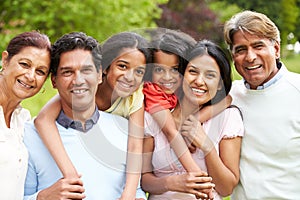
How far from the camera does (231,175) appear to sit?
278 cm

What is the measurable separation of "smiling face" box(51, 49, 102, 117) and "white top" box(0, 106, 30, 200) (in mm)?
315

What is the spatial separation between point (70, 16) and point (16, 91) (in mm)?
10556

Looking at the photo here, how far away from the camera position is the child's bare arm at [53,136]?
252 cm

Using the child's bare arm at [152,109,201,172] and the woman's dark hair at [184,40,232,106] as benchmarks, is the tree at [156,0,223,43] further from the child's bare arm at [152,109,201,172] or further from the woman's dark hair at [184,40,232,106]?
the child's bare arm at [152,109,201,172]

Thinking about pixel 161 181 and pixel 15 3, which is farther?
pixel 15 3

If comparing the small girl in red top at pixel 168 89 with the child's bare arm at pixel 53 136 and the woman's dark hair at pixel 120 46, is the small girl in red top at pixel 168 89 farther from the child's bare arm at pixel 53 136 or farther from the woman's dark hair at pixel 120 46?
the child's bare arm at pixel 53 136

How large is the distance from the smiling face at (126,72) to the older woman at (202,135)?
0.65 feet

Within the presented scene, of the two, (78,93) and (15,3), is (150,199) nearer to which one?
(78,93)

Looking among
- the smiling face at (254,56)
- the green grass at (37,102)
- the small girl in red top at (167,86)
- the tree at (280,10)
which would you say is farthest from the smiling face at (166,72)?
the tree at (280,10)

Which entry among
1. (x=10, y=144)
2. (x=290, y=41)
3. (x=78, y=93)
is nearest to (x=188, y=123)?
(x=78, y=93)

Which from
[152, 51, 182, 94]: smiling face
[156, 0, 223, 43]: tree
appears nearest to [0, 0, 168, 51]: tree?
[156, 0, 223, 43]: tree

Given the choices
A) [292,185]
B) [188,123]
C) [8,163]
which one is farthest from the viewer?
[292,185]

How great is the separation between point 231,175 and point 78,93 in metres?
0.92

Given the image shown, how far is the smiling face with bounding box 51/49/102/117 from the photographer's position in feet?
8.46
